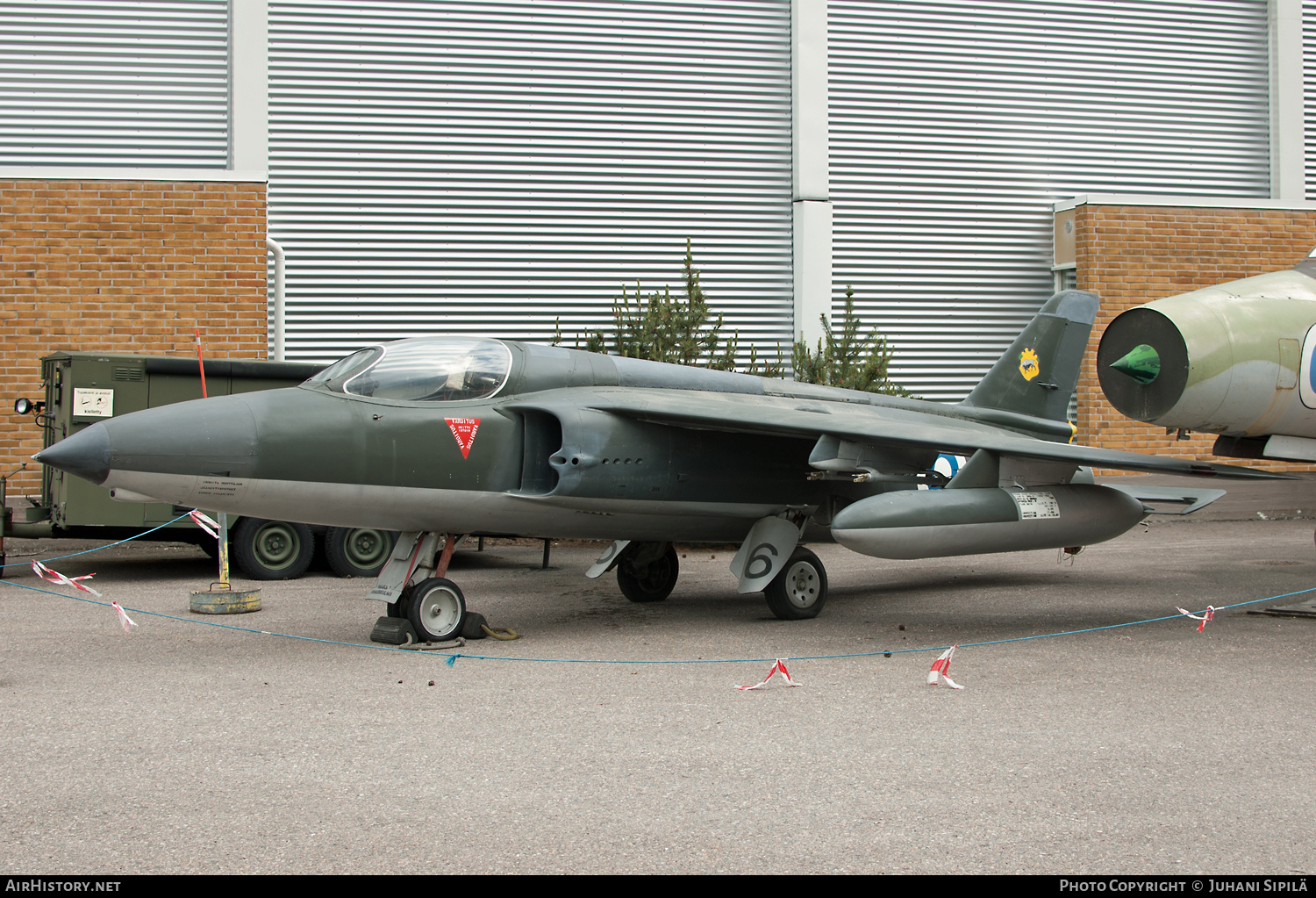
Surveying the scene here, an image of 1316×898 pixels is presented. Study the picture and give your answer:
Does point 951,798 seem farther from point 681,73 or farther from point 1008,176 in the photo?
point 1008,176

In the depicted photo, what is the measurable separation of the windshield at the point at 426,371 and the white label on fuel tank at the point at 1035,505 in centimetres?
386

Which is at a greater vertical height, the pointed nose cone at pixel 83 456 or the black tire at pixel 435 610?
the pointed nose cone at pixel 83 456

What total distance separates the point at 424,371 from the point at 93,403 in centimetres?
520

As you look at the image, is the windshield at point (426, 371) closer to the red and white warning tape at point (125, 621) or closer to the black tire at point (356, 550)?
the red and white warning tape at point (125, 621)

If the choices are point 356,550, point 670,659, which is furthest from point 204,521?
point 670,659

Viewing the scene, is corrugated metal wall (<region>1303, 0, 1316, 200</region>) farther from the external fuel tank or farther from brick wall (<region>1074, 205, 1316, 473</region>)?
the external fuel tank

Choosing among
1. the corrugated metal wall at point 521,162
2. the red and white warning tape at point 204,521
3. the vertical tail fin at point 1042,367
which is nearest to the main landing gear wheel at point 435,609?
the red and white warning tape at point 204,521

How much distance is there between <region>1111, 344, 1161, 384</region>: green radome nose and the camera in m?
7.20

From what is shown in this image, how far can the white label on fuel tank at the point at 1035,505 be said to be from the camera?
25.5 feet

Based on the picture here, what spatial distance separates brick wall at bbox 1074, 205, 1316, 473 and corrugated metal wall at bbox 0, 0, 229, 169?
42.3 feet

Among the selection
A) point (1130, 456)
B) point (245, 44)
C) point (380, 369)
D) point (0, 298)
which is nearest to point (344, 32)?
point (245, 44)

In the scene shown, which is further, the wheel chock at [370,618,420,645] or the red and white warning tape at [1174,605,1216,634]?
the red and white warning tape at [1174,605,1216,634]

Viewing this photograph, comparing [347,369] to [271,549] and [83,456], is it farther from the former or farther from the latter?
[271,549]

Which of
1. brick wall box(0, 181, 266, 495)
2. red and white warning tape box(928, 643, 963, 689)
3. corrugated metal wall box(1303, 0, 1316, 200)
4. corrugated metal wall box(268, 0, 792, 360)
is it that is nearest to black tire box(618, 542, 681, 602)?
red and white warning tape box(928, 643, 963, 689)
